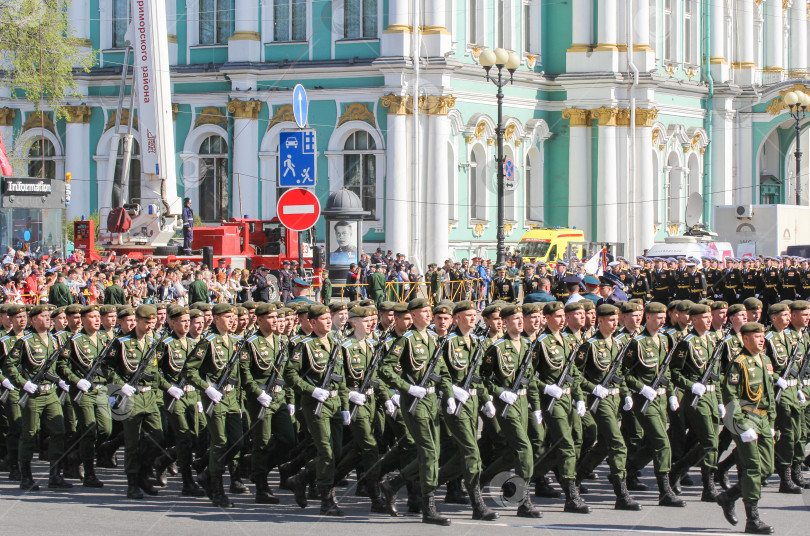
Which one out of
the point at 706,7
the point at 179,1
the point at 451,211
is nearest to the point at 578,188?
the point at 451,211

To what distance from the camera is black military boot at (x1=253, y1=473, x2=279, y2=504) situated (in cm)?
1161

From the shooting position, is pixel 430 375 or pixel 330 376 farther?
pixel 330 376

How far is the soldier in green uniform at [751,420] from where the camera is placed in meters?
10.1

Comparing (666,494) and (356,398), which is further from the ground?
(356,398)

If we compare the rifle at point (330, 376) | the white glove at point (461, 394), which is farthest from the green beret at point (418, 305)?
the white glove at point (461, 394)

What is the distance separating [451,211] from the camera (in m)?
38.8

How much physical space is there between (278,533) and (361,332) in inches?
77.8

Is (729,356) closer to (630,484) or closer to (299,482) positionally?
(630,484)

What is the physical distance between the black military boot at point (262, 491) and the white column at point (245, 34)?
94.0 ft

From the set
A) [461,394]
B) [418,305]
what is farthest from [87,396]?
[461,394]

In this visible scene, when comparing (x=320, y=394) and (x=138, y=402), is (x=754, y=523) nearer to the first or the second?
(x=320, y=394)

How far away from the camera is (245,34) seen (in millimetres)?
39031

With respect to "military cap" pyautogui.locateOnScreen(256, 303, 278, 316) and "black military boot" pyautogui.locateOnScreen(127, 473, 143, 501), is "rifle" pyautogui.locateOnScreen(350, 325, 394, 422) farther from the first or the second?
"black military boot" pyautogui.locateOnScreen(127, 473, 143, 501)

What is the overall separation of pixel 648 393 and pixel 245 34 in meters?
29.5
